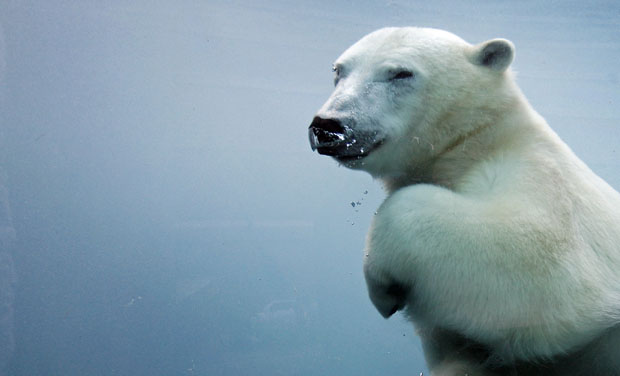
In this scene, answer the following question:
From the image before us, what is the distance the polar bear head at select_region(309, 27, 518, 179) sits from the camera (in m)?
1.25

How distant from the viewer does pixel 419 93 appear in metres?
1.30

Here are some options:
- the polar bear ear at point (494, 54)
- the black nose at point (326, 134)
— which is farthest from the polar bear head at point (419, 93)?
the black nose at point (326, 134)

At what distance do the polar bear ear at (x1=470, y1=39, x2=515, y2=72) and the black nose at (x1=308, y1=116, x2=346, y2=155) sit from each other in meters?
0.51

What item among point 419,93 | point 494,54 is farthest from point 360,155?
point 494,54

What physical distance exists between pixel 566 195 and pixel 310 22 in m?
5.60

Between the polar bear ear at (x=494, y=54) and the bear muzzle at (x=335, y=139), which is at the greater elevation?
the polar bear ear at (x=494, y=54)

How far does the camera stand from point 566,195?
1.04 meters

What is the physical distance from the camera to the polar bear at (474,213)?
3.11ft

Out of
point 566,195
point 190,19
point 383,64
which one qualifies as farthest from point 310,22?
point 566,195

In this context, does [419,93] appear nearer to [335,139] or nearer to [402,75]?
[402,75]

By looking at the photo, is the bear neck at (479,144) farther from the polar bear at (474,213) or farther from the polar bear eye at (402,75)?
the polar bear eye at (402,75)

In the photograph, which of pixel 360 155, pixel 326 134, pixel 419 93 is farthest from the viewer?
pixel 419 93

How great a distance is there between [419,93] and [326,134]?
37cm

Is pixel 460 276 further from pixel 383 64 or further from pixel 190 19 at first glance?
pixel 190 19
